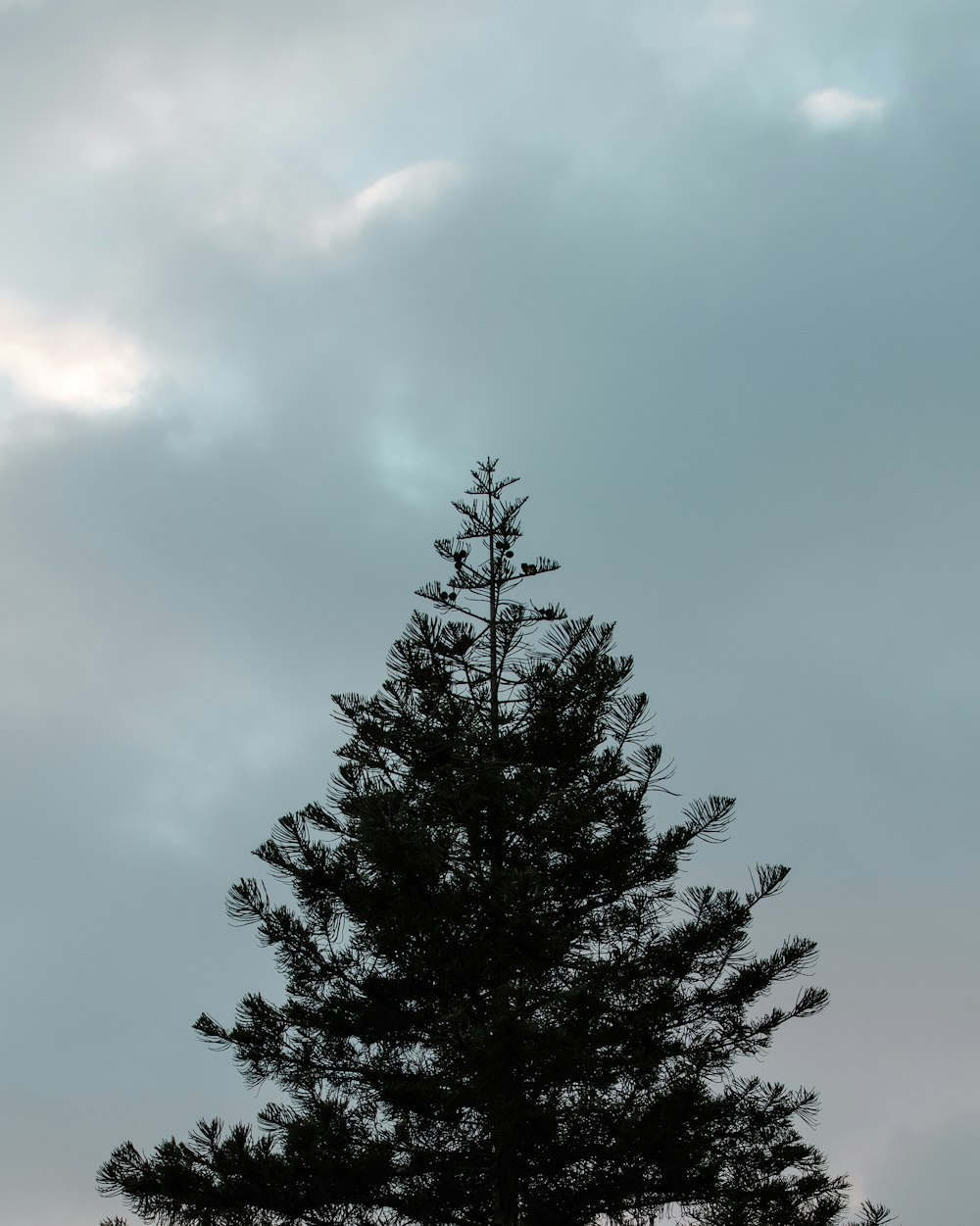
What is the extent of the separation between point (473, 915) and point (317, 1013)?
1.67m

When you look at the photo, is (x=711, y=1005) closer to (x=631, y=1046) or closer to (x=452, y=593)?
(x=631, y=1046)

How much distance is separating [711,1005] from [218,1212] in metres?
4.45

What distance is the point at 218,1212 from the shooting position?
10.5 meters

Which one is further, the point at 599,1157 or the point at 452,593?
the point at 452,593

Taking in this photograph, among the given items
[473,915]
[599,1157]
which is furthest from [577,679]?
[599,1157]

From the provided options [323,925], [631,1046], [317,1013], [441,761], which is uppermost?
[441,761]

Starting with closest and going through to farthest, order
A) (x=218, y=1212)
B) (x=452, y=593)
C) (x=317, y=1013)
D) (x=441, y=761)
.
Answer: (x=218, y=1212)
(x=317, y=1013)
(x=441, y=761)
(x=452, y=593)

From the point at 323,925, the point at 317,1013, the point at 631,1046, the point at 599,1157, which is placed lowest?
the point at 599,1157

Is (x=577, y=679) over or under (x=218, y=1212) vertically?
over

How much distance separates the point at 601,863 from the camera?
11773mm

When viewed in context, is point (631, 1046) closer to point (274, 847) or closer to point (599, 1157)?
point (599, 1157)

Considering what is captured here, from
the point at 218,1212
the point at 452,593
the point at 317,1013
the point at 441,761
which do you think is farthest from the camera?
the point at 452,593

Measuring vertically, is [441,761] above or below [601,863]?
above

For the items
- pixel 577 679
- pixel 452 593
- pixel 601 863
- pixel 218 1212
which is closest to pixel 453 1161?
pixel 218 1212
